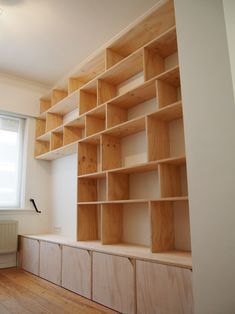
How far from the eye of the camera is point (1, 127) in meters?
4.00

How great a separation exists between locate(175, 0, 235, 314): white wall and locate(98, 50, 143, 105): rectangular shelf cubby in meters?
1.24

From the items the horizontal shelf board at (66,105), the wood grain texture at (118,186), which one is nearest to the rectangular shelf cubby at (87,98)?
the horizontal shelf board at (66,105)

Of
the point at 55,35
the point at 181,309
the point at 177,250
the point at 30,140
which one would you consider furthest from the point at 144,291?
the point at 30,140

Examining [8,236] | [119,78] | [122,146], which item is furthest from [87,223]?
[119,78]

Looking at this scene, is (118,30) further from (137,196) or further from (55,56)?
(137,196)

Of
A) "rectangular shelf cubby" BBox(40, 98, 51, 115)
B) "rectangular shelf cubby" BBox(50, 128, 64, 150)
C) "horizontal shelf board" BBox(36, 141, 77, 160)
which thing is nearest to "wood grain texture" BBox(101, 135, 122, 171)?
"horizontal shelf board" BBox(36, 141, 77, 160)

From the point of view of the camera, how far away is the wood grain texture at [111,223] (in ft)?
8.56

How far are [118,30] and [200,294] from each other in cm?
270

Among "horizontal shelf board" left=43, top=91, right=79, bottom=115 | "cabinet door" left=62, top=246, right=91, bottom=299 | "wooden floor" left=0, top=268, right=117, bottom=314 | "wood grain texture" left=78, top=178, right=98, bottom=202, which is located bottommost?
"wooden floor" left=0, top=268, right=117, bottom=314

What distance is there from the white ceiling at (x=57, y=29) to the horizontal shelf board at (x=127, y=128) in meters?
1.16

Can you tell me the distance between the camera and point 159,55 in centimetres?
257

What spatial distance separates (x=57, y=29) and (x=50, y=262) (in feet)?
8.60

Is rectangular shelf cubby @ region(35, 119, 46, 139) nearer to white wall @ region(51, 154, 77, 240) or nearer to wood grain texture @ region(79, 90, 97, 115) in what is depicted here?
white wall @ region(51, 154, 77, 240)

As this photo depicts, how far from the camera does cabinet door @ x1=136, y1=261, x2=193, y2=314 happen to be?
1563mm
